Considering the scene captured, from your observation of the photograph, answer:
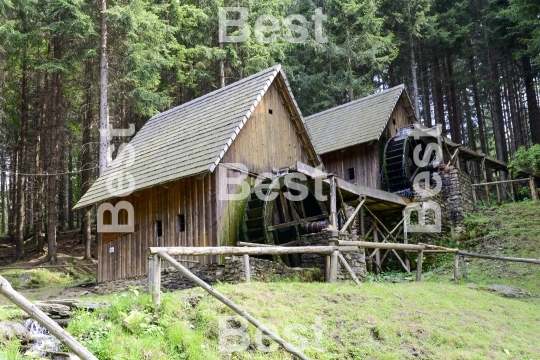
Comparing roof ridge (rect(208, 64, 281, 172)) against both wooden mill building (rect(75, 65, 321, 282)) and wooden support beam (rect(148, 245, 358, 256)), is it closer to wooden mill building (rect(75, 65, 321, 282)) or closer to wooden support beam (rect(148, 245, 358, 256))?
wooden mill building (rect(75, 65, 321, 282))

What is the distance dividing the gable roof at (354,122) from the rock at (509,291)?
900 cm

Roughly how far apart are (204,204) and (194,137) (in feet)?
8.18

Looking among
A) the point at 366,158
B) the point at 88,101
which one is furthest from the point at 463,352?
the point at 88,101

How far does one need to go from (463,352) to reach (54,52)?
66.4 feet

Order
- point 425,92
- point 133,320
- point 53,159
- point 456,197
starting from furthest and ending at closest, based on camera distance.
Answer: point 425,92 < point 53,159 < point 456,197 < point 133,320

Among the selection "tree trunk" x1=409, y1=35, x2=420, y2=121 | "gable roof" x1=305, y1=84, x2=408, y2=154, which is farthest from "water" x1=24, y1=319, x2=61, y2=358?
"tree trunk" x1=409, y1=35, x2=420, y2=121

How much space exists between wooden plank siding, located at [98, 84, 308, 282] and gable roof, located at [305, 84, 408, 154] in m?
5.26

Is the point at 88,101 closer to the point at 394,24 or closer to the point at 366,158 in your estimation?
the point at 366,158

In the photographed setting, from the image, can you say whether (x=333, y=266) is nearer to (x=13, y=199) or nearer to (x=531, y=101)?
(x=531, y=101)

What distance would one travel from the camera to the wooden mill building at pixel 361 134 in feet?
70.5

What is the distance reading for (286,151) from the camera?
16.8 meters

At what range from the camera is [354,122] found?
75.3ft

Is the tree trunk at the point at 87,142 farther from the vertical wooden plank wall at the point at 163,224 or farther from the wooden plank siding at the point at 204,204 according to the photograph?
the vertical wooden plank wall at the point at 163,224

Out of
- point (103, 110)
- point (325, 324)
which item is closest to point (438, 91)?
point (103, 110)
